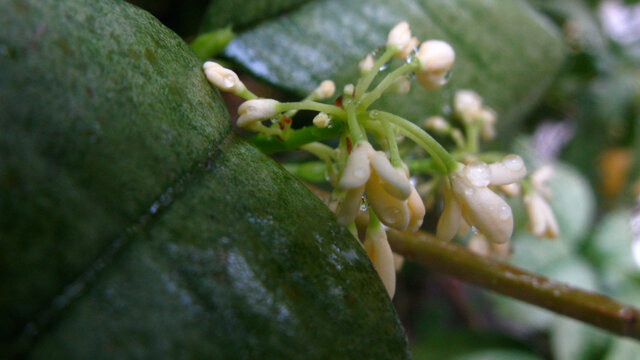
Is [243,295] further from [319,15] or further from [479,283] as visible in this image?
[319,15]

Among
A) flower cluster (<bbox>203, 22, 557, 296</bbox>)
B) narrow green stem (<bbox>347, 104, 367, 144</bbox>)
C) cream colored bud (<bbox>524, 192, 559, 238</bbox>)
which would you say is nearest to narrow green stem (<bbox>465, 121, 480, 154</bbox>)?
cream colored bud (<bbox>524, 192, 559, 238</bbox>)

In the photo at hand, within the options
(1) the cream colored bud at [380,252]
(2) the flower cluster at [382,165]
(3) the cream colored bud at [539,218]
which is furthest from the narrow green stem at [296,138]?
(3) the cream colored bud at [539,218]

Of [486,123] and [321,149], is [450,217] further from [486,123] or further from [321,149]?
[486,123]

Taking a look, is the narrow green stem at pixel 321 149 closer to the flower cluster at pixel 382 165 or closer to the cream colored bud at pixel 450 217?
the flower cluster at pixel 382 165

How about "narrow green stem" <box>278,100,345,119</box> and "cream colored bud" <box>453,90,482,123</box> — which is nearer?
"narrow green stem" <box>278,100,345,119</box>

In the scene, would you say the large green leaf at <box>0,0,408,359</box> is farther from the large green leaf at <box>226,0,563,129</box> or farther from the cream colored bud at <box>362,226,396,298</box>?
the large green leaf at <box>226,0,563,129</box>

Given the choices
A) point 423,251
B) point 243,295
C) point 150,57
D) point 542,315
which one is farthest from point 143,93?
point 542,315
